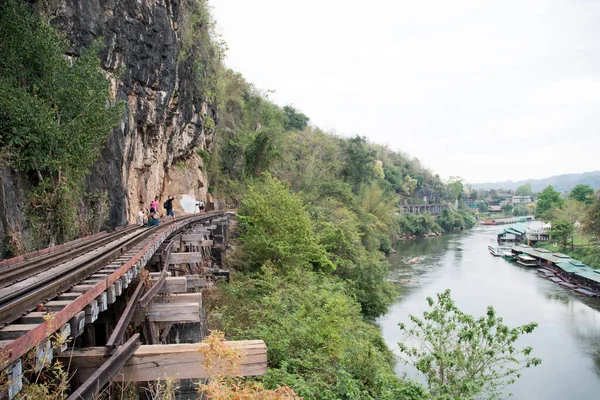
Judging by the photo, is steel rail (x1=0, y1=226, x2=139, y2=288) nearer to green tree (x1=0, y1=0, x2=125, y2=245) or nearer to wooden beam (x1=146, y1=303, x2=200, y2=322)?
wooden beam (x1=146, y1=303, x2=200, y2=322)

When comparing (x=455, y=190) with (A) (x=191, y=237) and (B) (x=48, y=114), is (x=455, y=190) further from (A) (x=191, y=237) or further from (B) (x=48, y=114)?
(B) (x=48, y=114)

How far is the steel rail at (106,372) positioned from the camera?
2.73 m

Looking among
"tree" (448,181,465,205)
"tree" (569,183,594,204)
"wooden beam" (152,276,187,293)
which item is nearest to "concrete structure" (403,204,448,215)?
"tree" (448,181,465,205)

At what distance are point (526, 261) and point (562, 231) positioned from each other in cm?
838

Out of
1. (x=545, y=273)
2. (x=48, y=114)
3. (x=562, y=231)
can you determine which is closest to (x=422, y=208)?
(x=562, y=231)

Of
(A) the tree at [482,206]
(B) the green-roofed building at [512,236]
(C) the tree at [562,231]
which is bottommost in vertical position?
(B) the green-roofed building at [512,236]

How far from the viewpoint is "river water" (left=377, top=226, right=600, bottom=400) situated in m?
16.8

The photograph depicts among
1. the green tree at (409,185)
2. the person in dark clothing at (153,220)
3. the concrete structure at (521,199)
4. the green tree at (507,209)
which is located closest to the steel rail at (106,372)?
the person in dark clothing at (153,220)

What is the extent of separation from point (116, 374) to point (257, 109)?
47.7m

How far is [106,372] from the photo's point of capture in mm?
3033

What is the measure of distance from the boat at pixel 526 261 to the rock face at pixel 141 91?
116 feet

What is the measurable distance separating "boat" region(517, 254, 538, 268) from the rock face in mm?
35464

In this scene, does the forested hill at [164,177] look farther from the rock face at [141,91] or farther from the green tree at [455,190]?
the green tree at [455,190]

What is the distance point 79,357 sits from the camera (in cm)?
326
